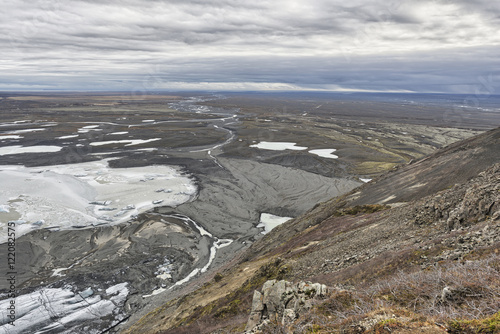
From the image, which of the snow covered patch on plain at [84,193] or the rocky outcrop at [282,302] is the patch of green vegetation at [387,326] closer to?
the rocky outcrop at [282,302]

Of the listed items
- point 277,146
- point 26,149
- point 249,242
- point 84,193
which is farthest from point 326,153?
point 26,149

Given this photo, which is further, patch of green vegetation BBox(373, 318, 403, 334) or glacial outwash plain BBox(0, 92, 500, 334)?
glacial outwash plain BBox(0, 92, 500, 334)

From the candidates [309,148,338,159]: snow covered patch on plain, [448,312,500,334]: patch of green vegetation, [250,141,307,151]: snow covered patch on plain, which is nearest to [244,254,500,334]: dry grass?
[448,312,500,334]: patch of green vegetation

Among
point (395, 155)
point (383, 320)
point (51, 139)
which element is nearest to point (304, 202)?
point (383, 320)

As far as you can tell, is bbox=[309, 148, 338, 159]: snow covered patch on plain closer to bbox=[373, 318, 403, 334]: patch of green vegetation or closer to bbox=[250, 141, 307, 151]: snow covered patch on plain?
bbox=[250, 141, 307, 151]: snow covered patch on plain

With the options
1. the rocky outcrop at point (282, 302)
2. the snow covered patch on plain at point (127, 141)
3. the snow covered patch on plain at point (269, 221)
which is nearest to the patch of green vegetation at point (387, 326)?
the rocky outcrop at point (282, 302)

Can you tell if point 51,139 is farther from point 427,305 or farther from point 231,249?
point 427,305

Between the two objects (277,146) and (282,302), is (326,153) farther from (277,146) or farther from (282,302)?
(282,302)
